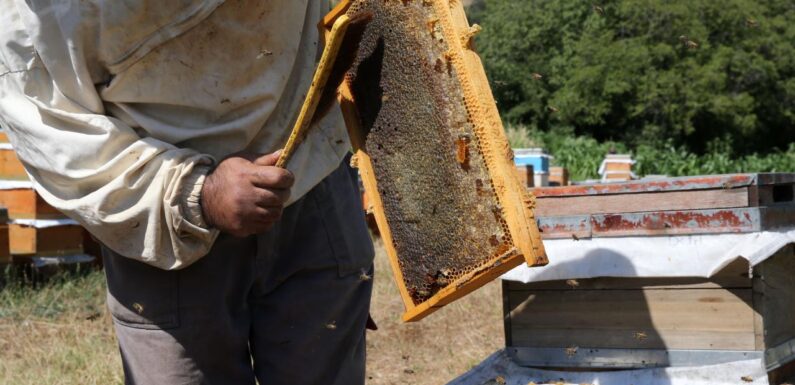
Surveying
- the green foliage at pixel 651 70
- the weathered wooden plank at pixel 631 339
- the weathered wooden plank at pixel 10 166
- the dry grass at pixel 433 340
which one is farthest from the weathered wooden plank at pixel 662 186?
the green foliage at pixel 651 70

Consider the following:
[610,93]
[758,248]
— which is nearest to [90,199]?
[758,248]

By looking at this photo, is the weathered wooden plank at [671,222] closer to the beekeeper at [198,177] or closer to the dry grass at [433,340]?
the dry grass at [433,340]

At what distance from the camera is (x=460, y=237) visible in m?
1.88

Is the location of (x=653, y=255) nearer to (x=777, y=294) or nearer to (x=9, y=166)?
(x=777, y=294)

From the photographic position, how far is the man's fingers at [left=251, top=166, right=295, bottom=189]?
1.76 m

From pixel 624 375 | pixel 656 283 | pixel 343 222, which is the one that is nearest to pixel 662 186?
pixel 656 283

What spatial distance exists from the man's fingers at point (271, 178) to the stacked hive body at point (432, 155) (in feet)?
1.10

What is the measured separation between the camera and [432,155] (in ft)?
6.40

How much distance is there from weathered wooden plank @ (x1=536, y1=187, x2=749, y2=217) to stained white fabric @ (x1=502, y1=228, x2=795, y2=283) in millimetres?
109

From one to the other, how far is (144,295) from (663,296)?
212 centimetres

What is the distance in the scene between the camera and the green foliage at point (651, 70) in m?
31.3

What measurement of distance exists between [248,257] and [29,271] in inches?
183

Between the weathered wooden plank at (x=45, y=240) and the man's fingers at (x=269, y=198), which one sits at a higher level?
the man's fingers at (x=269, y=198)

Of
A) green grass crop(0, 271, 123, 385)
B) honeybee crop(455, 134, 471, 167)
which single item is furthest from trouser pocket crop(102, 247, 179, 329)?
green grass crop(0, 271, 123, 385)
